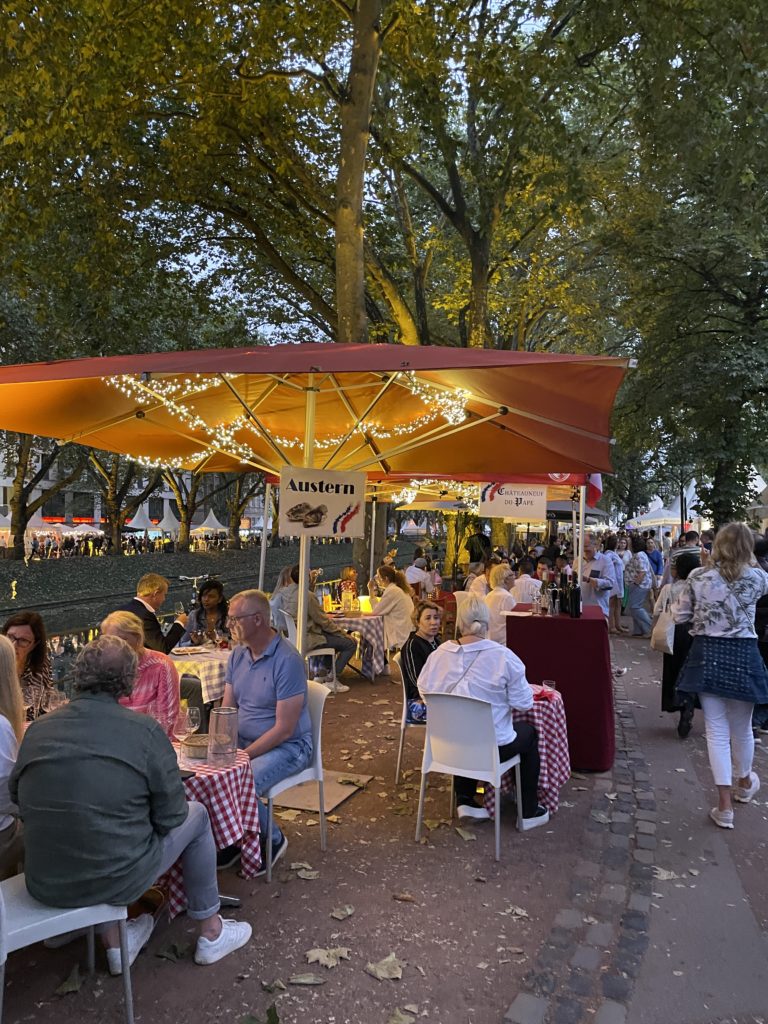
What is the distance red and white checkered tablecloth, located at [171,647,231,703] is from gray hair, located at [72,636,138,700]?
3.76 metres

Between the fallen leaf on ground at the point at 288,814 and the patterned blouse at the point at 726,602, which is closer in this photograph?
the patterned blouse at the point at 726,602

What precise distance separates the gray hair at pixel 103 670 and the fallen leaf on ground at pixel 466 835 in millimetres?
2852

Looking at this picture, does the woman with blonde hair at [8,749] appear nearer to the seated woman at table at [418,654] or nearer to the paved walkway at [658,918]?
the paved walkway at [658,918]

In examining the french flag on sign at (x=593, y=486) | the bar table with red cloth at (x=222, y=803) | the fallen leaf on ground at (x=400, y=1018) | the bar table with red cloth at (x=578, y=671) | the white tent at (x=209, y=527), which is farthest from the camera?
the white tent at (x=209, y=527)

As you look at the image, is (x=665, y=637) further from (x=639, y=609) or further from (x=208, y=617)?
(x=639, y=609)

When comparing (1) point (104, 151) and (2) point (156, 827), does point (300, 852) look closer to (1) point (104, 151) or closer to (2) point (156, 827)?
(2) point (156, 827)

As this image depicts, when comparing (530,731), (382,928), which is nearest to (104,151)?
(530,731)

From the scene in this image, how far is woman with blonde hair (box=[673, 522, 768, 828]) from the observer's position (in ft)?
16.5

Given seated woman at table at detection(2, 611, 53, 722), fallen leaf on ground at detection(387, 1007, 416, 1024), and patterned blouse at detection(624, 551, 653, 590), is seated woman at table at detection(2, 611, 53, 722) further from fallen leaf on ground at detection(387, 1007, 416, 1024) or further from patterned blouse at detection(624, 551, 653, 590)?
patterned blouse at detection(624, 551, 653, 590)

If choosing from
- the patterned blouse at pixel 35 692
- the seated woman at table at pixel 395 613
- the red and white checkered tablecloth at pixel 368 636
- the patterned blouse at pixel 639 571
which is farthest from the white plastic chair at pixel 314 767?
the patterned blouse at pixel 639 571

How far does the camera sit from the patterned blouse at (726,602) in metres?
5.08

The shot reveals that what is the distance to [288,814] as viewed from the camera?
209 inches

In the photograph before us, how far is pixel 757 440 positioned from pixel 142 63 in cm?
1575

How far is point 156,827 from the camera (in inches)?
117
